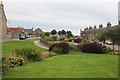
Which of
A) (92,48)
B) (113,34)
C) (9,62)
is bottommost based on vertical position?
(9,62)

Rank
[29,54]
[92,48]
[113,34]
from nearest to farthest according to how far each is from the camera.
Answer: [29,54] < [92,48] < [113,34]

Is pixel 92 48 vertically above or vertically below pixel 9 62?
above

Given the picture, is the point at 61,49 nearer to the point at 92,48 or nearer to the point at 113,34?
the point at 92,48

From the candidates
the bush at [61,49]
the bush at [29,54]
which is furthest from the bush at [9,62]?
the bush at [61,49]

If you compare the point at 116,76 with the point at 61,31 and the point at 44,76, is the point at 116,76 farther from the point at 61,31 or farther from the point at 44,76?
the point at 61,31

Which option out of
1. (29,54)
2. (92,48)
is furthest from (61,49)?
(29,54)

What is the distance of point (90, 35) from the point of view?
399ft

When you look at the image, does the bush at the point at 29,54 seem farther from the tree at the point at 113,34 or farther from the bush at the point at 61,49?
the tree at the point at 113,34

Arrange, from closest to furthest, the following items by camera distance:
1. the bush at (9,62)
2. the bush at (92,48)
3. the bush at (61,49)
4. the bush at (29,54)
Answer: the bush at (9,62) → the bush at (29,54) → the bush at (61,49) → the bush at (92,48)

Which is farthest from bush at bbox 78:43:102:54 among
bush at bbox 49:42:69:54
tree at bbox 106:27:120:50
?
tree at bbox 106:27:120:50

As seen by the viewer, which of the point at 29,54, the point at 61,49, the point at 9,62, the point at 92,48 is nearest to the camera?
the point at 9,62

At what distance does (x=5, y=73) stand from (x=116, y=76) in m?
5.79

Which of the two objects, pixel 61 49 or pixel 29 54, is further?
pixel 61 49

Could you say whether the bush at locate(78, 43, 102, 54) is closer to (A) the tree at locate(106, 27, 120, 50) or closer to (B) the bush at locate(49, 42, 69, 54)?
(B) the bush at locate(49, 42, 69, 54)
